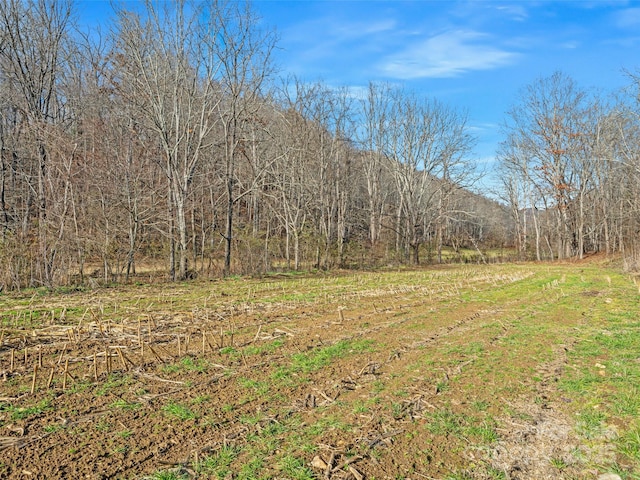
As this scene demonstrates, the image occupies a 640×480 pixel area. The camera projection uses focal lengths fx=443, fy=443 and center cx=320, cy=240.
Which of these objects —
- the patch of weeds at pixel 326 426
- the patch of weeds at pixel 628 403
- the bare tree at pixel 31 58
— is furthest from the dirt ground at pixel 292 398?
the bare tree at pixel 31 58

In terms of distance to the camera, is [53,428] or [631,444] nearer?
[631,444]

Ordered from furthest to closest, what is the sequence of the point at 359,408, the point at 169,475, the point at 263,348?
the point at 263,348, the point at 359,408, the point at 169,475

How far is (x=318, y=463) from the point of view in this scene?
130 inches

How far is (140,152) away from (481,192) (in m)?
25.8

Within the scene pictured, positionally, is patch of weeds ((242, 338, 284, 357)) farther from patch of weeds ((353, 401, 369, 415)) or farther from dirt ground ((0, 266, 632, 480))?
patch of weeds ((353, 401, 369, 415))

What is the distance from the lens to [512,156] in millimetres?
37250

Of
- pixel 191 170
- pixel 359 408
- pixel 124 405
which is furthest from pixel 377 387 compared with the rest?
pixel 191 170

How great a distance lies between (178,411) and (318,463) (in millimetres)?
1623

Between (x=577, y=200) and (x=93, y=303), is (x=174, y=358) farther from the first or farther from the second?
(x=577, y=200)

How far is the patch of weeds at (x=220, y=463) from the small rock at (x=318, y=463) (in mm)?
601

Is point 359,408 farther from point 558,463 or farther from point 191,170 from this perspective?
point 191,170

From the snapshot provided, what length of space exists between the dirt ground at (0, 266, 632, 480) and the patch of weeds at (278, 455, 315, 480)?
1 centimetres

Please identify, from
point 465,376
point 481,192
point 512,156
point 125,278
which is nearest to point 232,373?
point 465,376

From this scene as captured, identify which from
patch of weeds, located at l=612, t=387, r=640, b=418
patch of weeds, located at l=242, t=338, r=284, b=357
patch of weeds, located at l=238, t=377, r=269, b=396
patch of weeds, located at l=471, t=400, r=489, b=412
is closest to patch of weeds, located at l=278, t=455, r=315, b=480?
patch of weeds, located at l=238, t=377, r=269, b=396
